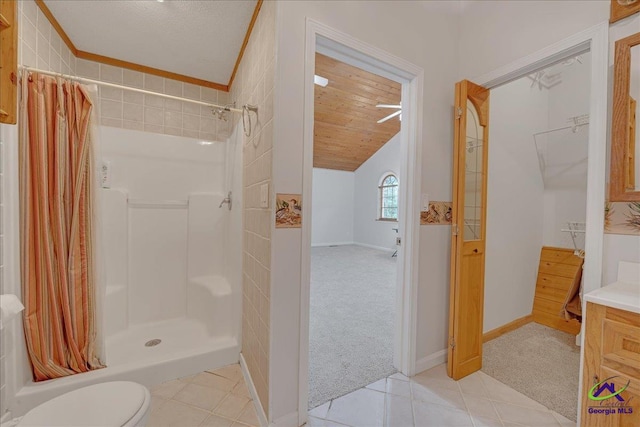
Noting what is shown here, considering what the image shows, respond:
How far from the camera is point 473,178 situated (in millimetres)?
1851

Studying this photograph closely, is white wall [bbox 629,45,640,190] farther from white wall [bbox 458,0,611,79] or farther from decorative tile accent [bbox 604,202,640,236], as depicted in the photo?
white wall [bbox 458,0,611,79]

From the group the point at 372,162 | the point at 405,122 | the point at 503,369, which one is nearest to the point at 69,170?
the point at 405,122

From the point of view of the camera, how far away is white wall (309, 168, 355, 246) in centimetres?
784

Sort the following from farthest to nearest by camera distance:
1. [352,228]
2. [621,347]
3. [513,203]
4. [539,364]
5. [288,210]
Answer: [352,228] < [513,203] < [539,364] < [288,210] < [621,347]

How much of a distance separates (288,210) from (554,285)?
2.87 meters

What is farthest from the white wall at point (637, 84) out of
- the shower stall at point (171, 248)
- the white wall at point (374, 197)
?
the white wall at point (374, 197)

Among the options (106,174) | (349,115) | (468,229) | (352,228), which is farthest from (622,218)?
(352,228)

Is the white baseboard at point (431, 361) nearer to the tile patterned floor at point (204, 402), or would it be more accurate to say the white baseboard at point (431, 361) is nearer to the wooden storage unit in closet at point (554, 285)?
the tile patterned floor at point (204, 402)

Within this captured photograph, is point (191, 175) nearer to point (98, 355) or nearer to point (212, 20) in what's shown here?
point (212, 20)

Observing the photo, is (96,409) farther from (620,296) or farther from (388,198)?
(388,198)

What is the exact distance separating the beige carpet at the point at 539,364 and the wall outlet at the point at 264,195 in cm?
198

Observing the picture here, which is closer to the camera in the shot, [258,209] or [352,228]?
[258,209]

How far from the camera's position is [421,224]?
178 cm

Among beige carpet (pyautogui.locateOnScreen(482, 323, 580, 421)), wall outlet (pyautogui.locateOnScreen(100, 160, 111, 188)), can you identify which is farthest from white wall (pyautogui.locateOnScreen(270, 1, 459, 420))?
wall outlet (pyautogui.locateOnScreen(100, 160, 111, 188))
